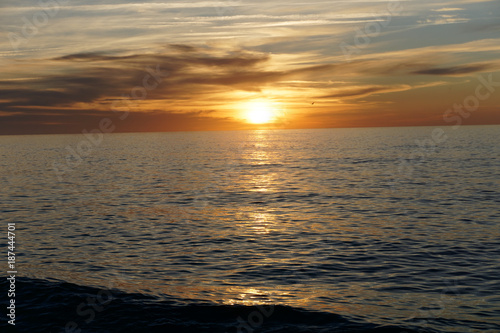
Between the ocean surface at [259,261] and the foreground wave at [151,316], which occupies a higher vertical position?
the ocean surface at [259,261]

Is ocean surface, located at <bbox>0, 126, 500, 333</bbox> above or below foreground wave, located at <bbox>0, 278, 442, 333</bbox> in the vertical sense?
above

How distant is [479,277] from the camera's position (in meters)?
22.0

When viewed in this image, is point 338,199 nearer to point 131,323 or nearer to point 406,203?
point 406,203

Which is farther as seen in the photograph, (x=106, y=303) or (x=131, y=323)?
(x=106, y=303)

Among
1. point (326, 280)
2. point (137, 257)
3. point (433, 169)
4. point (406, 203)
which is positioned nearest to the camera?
point (326, 280)

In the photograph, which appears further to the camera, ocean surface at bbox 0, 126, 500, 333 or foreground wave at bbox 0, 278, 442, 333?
ocean surface at bbox 0, 126, 500, 333

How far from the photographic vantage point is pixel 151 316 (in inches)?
691

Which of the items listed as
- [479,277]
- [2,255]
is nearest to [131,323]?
[2,255]

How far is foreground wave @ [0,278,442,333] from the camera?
1650 centimetres

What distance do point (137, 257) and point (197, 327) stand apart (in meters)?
10.5

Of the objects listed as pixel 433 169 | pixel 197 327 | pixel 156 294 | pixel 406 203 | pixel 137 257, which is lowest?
pixel 197 327

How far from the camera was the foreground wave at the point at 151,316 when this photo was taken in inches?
650

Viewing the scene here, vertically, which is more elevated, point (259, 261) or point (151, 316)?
point (259, 261)

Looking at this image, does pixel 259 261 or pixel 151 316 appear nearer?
pixel 151 316
